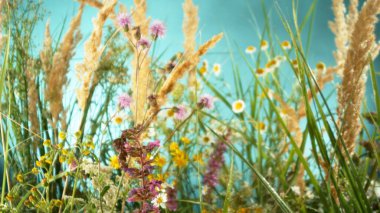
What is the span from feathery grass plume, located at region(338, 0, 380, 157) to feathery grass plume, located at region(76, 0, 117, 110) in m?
0.52

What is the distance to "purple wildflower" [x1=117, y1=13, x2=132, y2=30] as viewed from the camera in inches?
46.0

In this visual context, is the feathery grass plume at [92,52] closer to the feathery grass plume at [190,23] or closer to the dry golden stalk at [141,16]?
the dry golden stalk at [141,16]

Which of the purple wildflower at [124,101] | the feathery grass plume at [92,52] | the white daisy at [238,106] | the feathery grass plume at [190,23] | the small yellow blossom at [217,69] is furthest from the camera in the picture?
the small yellow blossom at [217,69]

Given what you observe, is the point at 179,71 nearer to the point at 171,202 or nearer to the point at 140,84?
the point at 140,84

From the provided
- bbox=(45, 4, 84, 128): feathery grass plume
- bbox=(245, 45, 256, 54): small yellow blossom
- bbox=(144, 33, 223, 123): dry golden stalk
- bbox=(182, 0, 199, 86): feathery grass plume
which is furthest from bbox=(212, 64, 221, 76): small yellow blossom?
bbox=(144, 33, 223, 123): dry golden stalk

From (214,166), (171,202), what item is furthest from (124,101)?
→ (214,166)

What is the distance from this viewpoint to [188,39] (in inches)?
58.9

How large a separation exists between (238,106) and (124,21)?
0.96 m

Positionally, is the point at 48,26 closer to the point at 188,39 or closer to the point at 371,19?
the point at 188,39

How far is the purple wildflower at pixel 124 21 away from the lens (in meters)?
1.17

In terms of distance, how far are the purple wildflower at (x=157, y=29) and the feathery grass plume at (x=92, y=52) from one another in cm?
10

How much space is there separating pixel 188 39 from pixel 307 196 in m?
0.77

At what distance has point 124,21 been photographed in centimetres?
117

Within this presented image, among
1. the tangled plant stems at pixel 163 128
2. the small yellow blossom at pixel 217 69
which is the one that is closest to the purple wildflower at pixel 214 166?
the tangled plant stems at pixel 163 128
